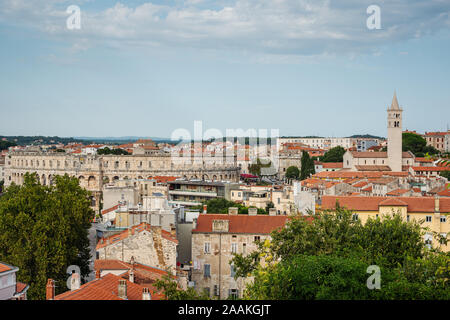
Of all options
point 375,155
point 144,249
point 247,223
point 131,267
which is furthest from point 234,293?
point 375,155

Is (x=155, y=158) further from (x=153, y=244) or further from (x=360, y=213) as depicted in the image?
(x=153, y=244)

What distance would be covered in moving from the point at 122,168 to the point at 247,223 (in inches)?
2497

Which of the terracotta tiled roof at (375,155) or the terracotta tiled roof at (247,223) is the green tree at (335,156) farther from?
the terracotta tiled roof at (247,223)

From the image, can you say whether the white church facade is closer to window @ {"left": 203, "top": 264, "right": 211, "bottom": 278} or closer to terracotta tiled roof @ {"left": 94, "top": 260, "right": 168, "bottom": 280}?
window @ {"left": 203, "top": 264, "right": 211, "bottom": 278}

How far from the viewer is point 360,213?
1300 inches

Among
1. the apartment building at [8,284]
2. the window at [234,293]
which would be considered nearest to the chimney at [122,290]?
the apartment building at [8,284]

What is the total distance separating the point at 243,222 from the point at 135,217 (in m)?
5.10

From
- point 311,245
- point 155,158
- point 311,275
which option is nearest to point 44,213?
point 311,245

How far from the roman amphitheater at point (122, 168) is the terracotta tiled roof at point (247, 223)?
58.6 metres

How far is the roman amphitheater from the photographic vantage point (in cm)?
8444

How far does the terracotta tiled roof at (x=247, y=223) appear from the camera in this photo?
24.3 m

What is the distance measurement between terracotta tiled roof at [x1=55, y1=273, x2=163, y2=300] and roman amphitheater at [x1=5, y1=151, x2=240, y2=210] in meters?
67.2

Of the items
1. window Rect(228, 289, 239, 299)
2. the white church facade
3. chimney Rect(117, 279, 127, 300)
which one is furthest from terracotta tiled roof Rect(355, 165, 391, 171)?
chimney Rect(117, 279, 127, 300)

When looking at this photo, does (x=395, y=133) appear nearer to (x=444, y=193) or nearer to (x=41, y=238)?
(x=444, y=193)
